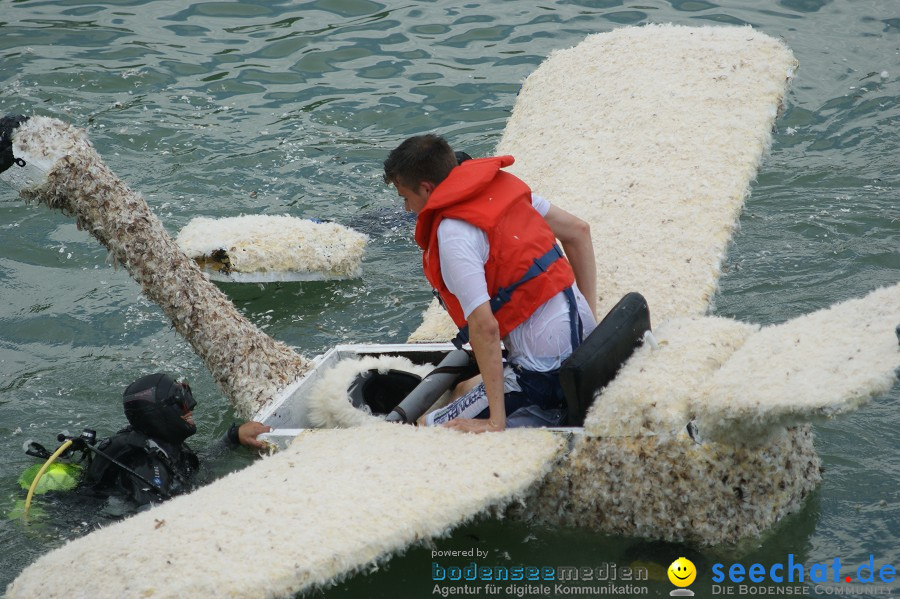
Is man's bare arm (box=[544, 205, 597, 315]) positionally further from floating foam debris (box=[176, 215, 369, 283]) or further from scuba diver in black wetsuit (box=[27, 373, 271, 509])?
floating foam debris (box=[176, 215, 369, 283])

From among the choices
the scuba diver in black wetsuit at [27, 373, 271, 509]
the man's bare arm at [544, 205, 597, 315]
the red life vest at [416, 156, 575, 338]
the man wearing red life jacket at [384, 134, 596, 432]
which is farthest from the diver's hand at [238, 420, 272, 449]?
the man's bare arm at [544, 205, 597, 315]

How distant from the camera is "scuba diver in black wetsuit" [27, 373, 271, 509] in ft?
13.4

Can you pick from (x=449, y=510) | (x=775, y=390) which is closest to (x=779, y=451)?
(x=775, y=390)

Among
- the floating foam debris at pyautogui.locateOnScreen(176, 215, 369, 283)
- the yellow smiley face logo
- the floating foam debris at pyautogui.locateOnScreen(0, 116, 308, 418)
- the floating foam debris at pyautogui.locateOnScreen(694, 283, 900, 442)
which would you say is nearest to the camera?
the floating foam debris at pyautogui.locateOnScreen(694, 283, 900, 442)

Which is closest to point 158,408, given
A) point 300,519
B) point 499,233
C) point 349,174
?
point 300,519

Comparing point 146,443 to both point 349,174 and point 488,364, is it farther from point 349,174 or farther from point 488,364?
point 349,174

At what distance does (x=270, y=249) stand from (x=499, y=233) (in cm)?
293

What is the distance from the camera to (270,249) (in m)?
6.26

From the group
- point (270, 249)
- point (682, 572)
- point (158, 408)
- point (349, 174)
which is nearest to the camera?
point (682, 572)

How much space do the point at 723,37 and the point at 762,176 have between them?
1240mm

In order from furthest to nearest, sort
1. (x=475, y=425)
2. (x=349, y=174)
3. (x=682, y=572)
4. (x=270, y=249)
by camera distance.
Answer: (x=349, y=174), (x=270, y=249), (x=475, y=425), (x=682, y=572)

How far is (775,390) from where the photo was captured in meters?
3.00

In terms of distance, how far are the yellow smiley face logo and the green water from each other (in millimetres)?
38

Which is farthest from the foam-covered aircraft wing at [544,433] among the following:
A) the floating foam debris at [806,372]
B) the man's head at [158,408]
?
the man's head at [158,408]
